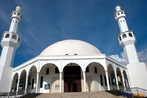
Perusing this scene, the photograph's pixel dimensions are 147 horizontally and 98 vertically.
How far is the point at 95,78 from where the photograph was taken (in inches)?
782

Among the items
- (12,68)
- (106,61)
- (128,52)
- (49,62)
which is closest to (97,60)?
(106,61)

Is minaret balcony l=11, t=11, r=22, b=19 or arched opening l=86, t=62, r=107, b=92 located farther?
minaret balcony l=11, t=11, r=22, b=19

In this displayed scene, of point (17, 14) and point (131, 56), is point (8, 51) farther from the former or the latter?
point (131, 56)

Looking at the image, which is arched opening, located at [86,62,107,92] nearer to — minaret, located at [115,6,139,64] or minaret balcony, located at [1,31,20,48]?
minaret, located at [115,6,139,64]

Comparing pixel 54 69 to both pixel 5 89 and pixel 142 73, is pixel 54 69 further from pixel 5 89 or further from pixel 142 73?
pixel 142 73

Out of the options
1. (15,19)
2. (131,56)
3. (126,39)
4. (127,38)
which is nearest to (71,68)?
(131,56)

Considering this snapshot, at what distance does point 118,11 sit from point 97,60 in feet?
57.3

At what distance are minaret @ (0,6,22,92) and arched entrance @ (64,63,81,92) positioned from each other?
11.2 meters

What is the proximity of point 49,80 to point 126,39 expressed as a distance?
17.7 m

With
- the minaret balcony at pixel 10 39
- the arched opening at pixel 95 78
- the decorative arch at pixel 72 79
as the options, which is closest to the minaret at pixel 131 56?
the arched opening at pixel 95 78

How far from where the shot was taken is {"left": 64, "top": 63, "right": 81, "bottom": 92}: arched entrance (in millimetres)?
19250

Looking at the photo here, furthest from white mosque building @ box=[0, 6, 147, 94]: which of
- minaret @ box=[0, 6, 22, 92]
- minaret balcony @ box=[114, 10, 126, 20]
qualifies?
minaret balcony @ box=[114, 10, 126, 20]

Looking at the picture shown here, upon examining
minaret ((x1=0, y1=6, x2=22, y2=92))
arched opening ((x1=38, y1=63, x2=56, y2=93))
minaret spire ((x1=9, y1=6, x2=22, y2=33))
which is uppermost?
minaret spire ((x1=9, y1=6, x2=22, y2=33))

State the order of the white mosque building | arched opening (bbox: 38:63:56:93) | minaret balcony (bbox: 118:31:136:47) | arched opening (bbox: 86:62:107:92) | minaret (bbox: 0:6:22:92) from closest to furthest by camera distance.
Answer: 1. the white mosque building
2. arched opening (bbox: 38:63:56:93)
3. arched opening (bbox: 86:62:107:92)
4. minaret (bbox: 0:6:22:92)
5. minaret balcony (bbox: 118:31:136:47)
